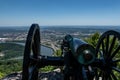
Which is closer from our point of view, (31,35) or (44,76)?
(31,35)

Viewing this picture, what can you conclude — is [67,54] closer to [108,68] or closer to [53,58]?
→ [53,58]

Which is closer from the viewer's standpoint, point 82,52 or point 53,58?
point 82,52

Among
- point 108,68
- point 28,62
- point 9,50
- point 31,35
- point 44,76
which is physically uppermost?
point 31,35

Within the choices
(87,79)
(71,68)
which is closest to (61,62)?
(71,68)

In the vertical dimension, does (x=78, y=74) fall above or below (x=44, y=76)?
above

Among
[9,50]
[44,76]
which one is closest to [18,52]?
[9,50]

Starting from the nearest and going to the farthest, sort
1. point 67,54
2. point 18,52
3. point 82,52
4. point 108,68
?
1. point 82,52
2. point 67,54
3. point 108,68
4. point 18,52

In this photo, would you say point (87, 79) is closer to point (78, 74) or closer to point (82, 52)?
point (78, 74)

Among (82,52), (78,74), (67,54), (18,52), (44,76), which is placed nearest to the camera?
(82,52)

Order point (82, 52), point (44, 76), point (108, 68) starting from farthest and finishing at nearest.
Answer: point (44, 76), point (108, 68), point (82, 52)
